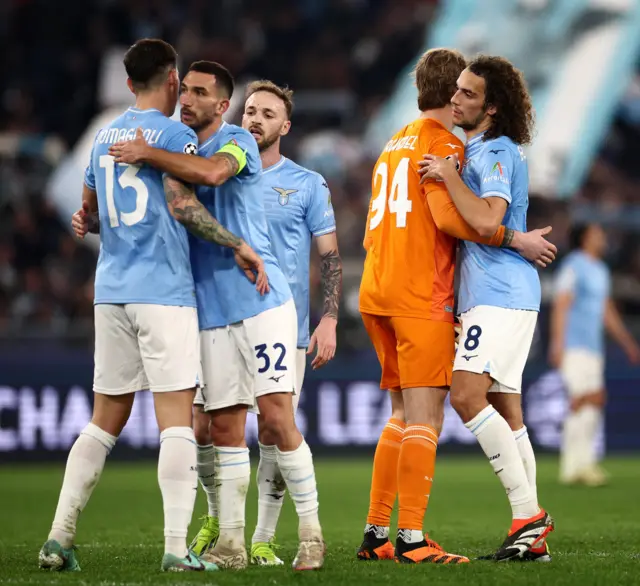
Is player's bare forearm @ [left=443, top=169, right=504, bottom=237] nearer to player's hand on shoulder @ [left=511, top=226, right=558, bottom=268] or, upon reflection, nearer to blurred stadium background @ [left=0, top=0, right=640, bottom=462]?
player's hand on shoulder @ [left=511, top=226, right=558, bottom=268]

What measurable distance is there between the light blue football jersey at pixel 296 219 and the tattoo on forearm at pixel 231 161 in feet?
3.48

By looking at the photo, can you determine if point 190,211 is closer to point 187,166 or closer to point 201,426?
point 187,166

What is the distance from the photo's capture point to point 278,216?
6398mm

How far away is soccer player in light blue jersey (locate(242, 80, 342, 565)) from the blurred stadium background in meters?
7.65

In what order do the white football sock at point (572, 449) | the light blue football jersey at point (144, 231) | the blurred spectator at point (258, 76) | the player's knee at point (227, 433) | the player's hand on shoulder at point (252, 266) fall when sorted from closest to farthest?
the light blue football jersey at point (144, 231)
the player's hand on shoulder at point (252, 266)
the player's knee at point (227, 433)
the white football sock at point (572, 449)
the blurred spectator at point (258, 76)

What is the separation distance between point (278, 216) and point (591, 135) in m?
13.1

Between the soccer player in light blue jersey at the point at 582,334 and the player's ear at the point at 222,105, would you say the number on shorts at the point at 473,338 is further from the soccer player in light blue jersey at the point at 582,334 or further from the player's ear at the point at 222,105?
the soccer player in light blue jersey at the point at 582,334

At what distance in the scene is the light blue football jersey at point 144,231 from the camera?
527 cm

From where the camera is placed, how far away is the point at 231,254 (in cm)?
549

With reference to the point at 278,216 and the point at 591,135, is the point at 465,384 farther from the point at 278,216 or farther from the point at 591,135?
the point at 591,135

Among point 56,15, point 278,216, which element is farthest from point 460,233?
point 56,15

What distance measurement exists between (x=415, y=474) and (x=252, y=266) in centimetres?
126

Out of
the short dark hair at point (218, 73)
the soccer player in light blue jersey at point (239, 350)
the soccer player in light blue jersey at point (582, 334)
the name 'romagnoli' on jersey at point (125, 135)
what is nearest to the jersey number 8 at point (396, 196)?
the soccer player in light blue jersey at point (239, 350)

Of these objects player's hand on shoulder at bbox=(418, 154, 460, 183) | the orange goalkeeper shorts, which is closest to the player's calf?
the orange goalkeeper shorts
